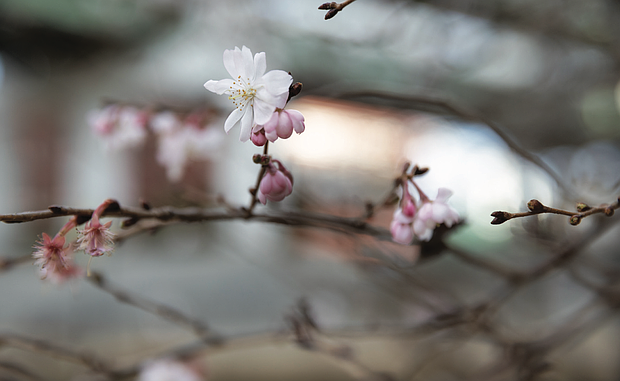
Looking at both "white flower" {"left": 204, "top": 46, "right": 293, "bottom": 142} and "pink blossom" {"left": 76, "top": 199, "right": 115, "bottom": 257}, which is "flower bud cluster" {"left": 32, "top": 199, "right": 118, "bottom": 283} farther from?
"white flower" {"left": 204, "top": 46, "right": 293, "bottom": 142}

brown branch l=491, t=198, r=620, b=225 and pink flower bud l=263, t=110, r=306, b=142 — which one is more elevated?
brown branch l=491, t=198, r=620, b=225

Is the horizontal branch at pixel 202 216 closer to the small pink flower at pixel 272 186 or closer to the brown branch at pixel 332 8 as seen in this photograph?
the small pink flower at pixel 272 186

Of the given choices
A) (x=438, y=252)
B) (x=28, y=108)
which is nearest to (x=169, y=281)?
(x=28, y=108)

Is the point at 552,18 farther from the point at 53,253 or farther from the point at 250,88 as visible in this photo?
the point at 53,253

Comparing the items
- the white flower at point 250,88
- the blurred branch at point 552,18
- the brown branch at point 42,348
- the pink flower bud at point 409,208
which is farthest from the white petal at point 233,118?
Result: the blurred branch at point 552,18

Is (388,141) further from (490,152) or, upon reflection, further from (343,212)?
(343,212)

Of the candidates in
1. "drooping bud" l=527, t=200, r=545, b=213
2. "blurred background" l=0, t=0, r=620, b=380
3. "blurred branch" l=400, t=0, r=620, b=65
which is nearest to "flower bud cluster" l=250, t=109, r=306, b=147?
"drooping bud" l=527, t=200, r=545, b=213

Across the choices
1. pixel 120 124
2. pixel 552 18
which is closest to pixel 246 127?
pixel 120 124
